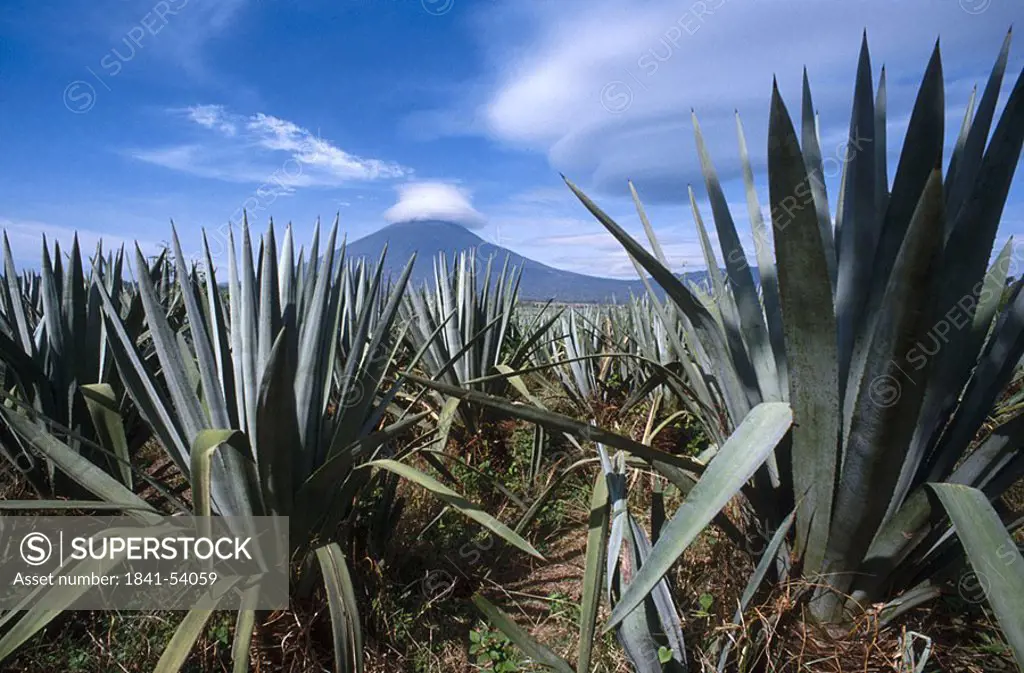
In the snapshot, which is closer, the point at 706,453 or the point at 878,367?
the point at 878,367

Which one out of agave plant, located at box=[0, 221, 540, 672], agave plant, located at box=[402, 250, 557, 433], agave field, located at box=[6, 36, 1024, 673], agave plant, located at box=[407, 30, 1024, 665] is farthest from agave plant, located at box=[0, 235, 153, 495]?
agave plant, located at box=[407, 30, 1024, 665]

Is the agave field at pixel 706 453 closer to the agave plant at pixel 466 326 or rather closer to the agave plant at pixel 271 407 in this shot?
the agave plant at pixel 271 407

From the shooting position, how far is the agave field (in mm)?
945

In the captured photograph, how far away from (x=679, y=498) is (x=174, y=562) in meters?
2.12

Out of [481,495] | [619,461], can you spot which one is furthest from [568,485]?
[619,461]

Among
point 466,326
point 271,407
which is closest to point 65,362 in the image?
point 271,407

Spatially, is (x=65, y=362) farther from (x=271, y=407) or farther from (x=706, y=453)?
(x=706, y=453)

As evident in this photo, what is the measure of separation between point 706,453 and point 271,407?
1.15m

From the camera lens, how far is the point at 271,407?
4.56 ft

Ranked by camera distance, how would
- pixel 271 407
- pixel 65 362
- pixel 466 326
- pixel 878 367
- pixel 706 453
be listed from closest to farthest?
pixel 878 367, pixel 271 407, pixel 706 453, pixel 65 362, pixel 466 326

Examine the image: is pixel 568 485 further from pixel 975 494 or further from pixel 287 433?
pixel 975 494

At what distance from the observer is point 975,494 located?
2.94ft

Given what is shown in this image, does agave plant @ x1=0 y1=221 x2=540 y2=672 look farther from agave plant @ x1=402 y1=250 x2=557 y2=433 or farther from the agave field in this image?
agave plant @ x1=402 y1=250 x2=557 y2=433

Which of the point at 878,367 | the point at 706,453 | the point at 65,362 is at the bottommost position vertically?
the point at 706,453
